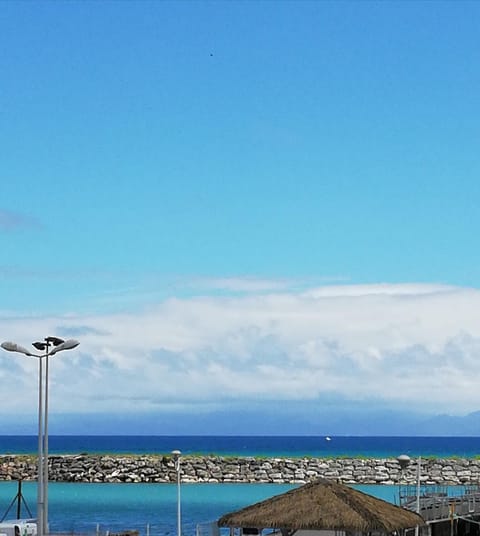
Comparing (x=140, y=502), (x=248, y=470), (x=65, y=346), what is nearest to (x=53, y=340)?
(x=65, y=346)

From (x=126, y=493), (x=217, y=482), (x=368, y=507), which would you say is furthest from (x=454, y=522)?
(x=217, y=482)

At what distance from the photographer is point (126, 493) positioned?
244 feet

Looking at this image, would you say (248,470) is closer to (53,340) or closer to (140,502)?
(140,502)

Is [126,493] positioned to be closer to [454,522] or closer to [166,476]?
[166,476]

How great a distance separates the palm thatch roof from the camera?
27828 mm

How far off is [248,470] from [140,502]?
64.6 ft

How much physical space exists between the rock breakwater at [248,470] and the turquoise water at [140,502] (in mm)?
2324

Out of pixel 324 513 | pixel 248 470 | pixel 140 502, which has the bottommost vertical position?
pixel 140 502

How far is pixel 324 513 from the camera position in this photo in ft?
92.9

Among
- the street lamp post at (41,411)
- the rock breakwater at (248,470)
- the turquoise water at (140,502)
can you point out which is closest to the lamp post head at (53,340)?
the street lamp post at (41,411)

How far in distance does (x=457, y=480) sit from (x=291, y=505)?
175ft

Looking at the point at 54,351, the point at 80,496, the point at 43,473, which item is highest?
the point at 54,351

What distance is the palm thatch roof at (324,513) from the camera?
27.8 meters

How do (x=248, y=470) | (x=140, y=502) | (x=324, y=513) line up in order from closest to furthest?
(x=324, y=513)
(x=140, y=502)
(x=248, y=470)
